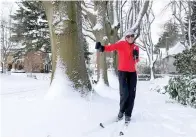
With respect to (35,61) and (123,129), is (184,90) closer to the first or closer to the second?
(123,129)

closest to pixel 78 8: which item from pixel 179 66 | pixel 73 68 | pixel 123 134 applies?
pixel 73 68

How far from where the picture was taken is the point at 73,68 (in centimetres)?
762

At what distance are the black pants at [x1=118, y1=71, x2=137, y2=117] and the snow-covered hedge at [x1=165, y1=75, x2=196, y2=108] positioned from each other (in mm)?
3001

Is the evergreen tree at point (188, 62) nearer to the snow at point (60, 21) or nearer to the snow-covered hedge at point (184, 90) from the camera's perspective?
the snow-covered hedge at point (184, 90)

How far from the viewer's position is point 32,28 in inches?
1818

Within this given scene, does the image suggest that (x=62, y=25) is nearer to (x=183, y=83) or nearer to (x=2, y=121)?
(x=2, y=121)

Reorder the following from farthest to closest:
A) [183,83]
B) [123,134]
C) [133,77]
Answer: [183,83] < [133,77] < [123,134]

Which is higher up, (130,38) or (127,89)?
(130,38)

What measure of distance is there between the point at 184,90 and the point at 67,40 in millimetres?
4410

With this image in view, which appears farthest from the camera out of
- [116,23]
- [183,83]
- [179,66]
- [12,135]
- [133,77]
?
[116,23]

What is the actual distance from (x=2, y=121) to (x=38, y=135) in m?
0.98

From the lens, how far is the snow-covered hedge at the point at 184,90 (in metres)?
9.30

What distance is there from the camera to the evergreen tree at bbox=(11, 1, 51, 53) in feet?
149

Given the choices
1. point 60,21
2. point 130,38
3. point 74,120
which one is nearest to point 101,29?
point 60,21
